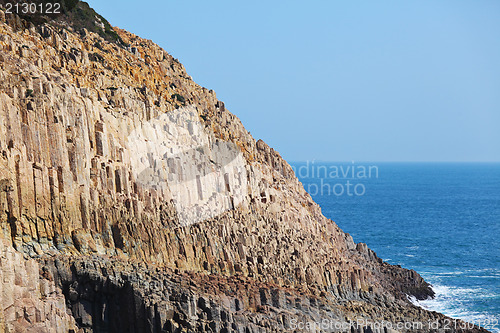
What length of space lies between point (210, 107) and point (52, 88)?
90.8 feet

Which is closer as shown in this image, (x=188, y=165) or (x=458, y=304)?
(x=188, y=165)

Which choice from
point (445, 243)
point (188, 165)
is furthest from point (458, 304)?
point (445, 243)

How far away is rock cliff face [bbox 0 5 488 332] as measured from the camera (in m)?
54.8

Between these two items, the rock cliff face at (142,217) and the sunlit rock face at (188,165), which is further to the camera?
the sunlit rock face at (188,165)

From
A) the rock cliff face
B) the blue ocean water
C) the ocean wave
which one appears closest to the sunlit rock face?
the rock cliff face

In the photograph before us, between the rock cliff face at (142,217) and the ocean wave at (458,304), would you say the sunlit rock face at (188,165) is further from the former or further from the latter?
the ocean wave at (458,304)

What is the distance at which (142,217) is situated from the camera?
205ft

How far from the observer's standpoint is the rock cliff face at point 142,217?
2159 inches

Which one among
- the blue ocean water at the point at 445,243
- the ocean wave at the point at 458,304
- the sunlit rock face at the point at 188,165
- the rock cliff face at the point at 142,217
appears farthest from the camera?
the blue ocean water at the point at 445,243

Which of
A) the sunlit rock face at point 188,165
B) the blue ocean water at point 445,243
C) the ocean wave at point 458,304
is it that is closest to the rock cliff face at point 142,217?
the sunlit rock face at point 188,165

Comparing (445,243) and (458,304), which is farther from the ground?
(445,243)

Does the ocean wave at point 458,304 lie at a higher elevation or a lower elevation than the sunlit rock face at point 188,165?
lower

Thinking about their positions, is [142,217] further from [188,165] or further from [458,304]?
[458,304]

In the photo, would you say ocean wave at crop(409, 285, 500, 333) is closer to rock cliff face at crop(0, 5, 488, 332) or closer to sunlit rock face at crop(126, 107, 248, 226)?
rock cliff face at crop(0, 5, 488, 332)
